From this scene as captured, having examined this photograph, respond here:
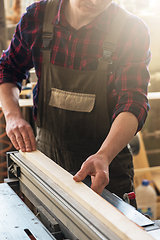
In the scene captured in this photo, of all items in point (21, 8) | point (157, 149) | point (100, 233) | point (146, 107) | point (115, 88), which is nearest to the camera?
point (100, 233)

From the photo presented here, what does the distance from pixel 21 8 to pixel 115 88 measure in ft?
6.72

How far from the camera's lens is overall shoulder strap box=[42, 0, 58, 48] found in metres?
1.40

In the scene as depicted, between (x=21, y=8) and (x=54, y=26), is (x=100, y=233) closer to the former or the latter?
A: (x=54, y=26)

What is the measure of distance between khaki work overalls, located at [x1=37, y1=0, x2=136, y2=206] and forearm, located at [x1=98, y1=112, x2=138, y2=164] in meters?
0.26

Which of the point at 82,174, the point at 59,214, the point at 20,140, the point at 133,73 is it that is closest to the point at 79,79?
the point at 133,73

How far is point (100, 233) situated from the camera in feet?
2.38

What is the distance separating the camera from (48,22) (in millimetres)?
1412

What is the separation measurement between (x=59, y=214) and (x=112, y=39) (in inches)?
30.7

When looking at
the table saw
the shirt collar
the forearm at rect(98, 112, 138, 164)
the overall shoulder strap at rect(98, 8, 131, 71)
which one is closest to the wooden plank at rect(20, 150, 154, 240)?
the table saw

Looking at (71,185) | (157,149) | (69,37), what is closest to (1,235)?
(71,185)

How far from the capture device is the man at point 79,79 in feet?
4.06

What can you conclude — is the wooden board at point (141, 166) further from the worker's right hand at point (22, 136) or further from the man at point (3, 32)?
the worker's right hand at point (22, 136)

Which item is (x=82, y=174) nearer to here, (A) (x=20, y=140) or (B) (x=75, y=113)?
(A) (x=20, y=140)

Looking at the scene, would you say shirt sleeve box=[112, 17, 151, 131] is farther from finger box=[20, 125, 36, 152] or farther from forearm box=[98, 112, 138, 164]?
finger box=[20, 125, 36, 152]
